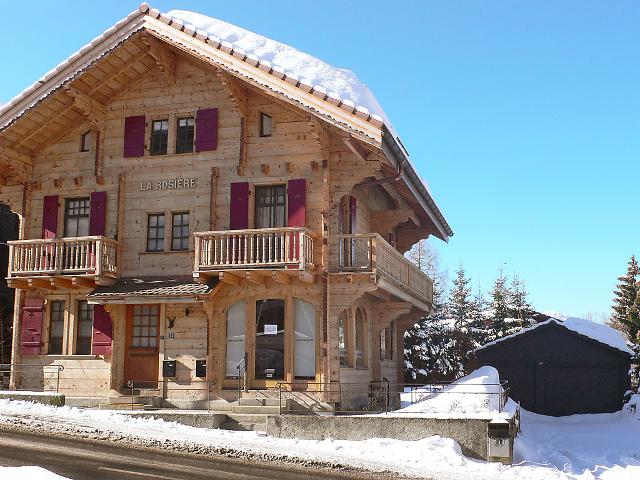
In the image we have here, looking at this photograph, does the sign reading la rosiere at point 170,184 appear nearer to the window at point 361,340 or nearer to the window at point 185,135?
the window at point 185,135

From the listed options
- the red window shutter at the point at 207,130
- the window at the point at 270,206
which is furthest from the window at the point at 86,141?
the window at the point at 270,206

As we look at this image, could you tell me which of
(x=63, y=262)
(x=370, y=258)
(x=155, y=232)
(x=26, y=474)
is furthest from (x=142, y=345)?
(x=26, y=474)

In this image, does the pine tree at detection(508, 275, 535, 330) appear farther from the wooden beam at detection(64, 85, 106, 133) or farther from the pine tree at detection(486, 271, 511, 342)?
the wooden beam at detection(64, 85, 106, 133)

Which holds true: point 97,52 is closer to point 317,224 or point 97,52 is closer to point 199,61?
point 199,61

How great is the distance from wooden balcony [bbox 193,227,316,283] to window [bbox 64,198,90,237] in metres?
4.98

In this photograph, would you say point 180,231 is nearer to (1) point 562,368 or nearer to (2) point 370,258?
(2) point 370,258

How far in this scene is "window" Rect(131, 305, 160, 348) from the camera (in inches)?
869

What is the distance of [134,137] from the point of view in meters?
22.9

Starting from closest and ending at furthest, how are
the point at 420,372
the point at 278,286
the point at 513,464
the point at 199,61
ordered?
the point at 513,464 < the point at 278,286 < the point at 199,61 < the point at 420,372

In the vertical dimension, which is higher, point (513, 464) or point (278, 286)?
point (278, 286)

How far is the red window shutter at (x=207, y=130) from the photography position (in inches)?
871

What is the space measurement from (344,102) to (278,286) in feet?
17.7

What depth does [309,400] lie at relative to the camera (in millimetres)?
20219

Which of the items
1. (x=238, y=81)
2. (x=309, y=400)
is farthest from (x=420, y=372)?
(x=238, y=81)
